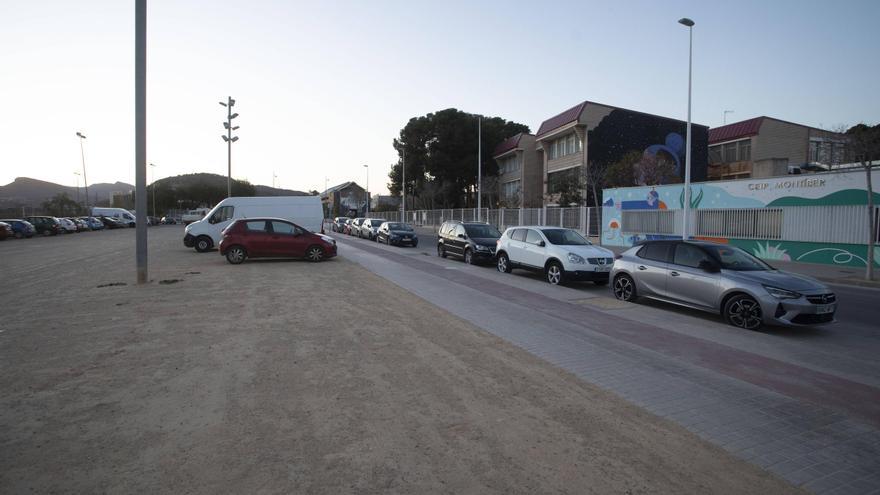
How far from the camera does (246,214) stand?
73.9 feet

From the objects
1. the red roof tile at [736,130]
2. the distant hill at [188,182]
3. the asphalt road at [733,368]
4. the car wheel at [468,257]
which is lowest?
the asphalt road at [733,368]

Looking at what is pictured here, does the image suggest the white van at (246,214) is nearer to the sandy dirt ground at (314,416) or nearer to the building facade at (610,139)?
the sandy dirt ground at (314,416)

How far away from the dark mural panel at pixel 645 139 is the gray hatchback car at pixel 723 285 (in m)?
30.1

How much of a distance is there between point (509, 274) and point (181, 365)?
1156 cm

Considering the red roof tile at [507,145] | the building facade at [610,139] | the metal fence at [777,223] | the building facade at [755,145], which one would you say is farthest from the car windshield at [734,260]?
the red roof tile at [507,145]

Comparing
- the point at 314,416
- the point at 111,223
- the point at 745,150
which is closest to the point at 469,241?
the point at 314,416

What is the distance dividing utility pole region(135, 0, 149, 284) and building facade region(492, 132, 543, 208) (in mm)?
35780

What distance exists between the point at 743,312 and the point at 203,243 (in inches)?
828

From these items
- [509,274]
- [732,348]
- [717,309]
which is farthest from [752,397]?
[509,274]

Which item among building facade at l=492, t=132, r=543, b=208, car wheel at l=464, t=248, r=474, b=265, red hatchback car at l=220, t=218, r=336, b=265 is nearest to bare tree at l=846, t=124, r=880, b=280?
car wheel at l=464, t=248, r=474, b=265

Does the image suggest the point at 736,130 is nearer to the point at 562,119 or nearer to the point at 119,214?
the point at 562,119

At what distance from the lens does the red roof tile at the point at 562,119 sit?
38.8 m

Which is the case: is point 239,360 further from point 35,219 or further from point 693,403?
point 35,219

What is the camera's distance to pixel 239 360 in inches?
224
